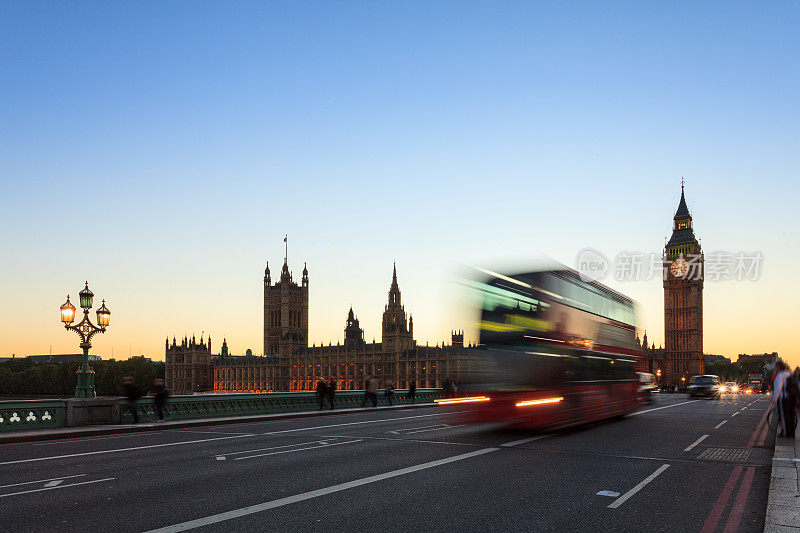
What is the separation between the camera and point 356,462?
1305 centimetres

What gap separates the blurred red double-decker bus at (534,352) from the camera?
16594 millimetres

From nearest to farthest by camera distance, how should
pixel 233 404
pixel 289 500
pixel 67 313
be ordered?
pixel 289 500
pixel 67 313
pixel 233 404

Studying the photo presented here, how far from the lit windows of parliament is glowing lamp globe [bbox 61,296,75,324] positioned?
362 ft

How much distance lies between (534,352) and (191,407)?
1505cm

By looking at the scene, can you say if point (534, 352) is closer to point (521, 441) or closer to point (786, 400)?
point (521, 441)

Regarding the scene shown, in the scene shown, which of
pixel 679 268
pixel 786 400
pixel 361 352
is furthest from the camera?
pixel 679 268

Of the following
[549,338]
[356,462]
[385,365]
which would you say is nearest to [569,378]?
[549,338]

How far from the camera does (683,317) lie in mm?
164750

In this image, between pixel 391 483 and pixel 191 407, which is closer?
pixel 391 483

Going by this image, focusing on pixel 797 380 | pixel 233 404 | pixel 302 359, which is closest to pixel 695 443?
pixel 797 380

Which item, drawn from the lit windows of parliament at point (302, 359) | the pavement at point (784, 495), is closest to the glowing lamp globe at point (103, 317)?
the pavement at point (784, 495)

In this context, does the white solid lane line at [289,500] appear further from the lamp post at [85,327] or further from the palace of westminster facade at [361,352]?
the palace of westminster facade at [361,352]

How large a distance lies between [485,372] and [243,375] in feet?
565

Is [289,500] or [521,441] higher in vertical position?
[289,500]
